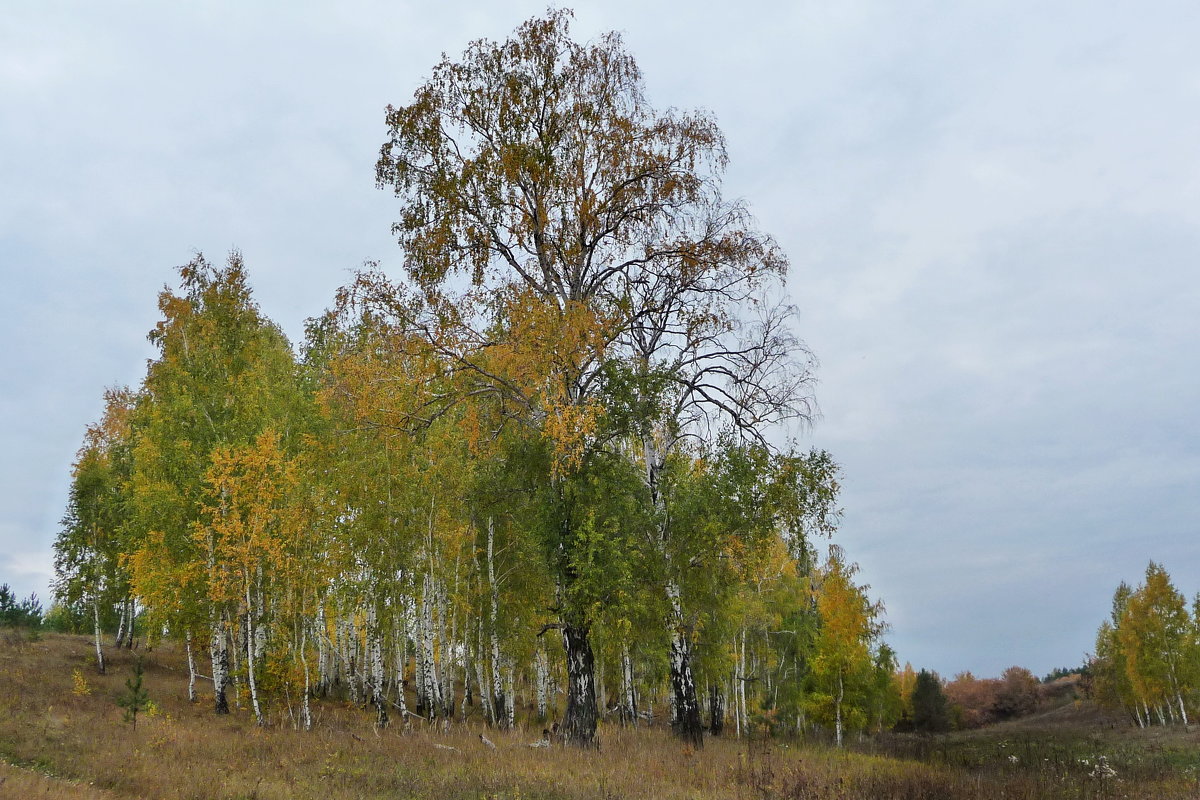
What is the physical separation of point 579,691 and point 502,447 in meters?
6.33

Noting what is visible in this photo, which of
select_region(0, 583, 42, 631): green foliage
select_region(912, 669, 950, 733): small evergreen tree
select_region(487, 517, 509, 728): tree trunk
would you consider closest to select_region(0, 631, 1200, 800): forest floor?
select_region(487, 517, 509, 728): tree trunk

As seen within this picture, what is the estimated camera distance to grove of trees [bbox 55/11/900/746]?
631 inches

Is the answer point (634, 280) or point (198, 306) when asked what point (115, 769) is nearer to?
point (634, 280)

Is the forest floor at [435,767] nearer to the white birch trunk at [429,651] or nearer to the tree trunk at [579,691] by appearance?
the tree trunk at [579,691]

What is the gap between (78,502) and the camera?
107 ft

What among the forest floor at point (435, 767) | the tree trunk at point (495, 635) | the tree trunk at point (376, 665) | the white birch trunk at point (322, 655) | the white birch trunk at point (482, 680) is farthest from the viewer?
the white birch trunk at point (322, 655)

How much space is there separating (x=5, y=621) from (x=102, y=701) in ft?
72.2

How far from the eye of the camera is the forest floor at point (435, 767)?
11.7m

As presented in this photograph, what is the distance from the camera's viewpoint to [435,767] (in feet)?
45.8

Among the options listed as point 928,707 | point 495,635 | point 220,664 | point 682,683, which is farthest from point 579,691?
point 928,707

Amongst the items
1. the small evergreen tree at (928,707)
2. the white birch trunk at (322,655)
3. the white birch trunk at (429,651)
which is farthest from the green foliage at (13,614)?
the small evergreen tree at (928,707)

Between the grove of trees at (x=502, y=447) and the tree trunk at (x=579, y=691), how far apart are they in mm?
61

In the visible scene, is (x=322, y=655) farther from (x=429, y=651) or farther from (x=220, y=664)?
(x=429, y=651)

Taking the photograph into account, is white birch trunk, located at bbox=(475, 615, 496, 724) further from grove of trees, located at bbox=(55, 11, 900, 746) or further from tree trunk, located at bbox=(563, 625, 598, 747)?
tree trunk, located at bbox=(563, 625, 598, 747)
